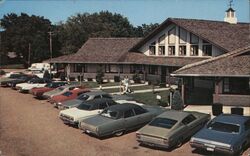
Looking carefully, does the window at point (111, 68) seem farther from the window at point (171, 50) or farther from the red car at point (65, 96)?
the red car at point (65, 96)

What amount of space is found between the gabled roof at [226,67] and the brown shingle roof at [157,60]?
26.1 ft

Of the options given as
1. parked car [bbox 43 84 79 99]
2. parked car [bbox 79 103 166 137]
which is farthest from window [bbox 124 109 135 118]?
parked car [bbox 43 84 79 99]

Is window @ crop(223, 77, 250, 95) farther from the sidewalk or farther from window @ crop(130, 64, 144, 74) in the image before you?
window @ crop(130, 64, 144, 74)

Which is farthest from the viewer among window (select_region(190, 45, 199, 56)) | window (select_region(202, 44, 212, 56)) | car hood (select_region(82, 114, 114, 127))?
window (select_region(190, 45, 199, 56))

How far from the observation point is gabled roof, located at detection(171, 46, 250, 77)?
80.2ft

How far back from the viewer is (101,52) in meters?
48.3

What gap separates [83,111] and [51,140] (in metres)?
3.27

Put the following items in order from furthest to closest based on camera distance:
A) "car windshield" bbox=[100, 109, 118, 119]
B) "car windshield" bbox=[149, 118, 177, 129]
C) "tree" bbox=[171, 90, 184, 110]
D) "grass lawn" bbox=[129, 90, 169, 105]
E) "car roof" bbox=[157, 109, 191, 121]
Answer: "grass lawn" bbox=[129, 90, 169, 105] < "tree" bbox=[171, 90, 184, 110] < "car windshield" bbox=[100, 109, 118, 119] < "car roof" bbox=[157, 109, 191, 121] < "car windshield" bbox=[149, 118, 177, 129]

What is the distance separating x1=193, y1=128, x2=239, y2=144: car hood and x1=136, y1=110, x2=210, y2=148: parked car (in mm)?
1112

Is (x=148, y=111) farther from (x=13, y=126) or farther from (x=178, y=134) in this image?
(x=13, y=126)

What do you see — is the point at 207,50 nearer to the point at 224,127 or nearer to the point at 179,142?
the point at 224,127

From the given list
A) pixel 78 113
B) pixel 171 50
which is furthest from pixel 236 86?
pixel 171 50

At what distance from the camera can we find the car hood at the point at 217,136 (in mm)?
13609

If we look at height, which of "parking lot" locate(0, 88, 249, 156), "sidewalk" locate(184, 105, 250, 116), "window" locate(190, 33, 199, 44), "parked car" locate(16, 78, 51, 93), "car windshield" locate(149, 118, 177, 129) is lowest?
"parking lot" locate(0, 88, 249, 156)
